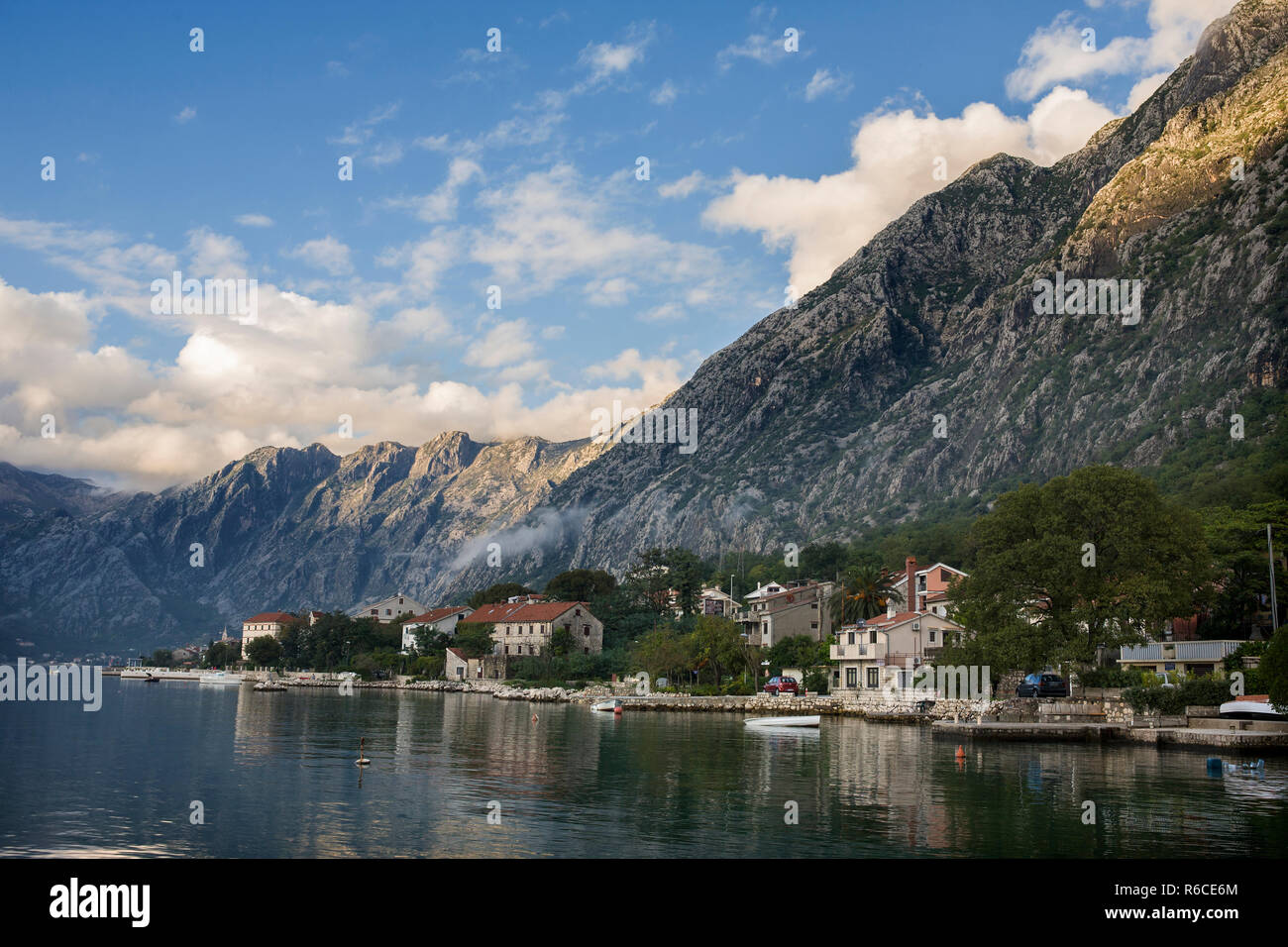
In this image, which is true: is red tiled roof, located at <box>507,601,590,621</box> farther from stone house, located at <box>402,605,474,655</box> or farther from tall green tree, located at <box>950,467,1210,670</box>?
tall green tree, located at <box>950,467,1210,670</box>

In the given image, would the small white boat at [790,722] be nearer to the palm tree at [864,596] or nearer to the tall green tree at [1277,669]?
the tall green tree at [1277,669]

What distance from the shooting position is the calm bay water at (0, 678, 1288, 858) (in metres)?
27.9

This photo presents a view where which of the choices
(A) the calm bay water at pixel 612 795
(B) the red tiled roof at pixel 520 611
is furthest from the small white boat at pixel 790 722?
(B) the red tiled roof at pixel 520 611

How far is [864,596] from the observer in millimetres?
106938

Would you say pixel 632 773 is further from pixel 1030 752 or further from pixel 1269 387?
pixel 1269 387

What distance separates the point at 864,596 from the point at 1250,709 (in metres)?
55.1

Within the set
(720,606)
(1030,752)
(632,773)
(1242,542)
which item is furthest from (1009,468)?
(632,773)

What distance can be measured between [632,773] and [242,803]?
17.5 meters

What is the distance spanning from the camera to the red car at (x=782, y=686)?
97.6 meters

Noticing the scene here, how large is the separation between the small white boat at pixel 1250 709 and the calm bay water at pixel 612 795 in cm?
395

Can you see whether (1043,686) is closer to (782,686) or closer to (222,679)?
(782,686)

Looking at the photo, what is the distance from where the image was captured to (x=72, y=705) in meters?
99.1

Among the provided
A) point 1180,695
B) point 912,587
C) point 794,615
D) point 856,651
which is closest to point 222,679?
point 794,615
